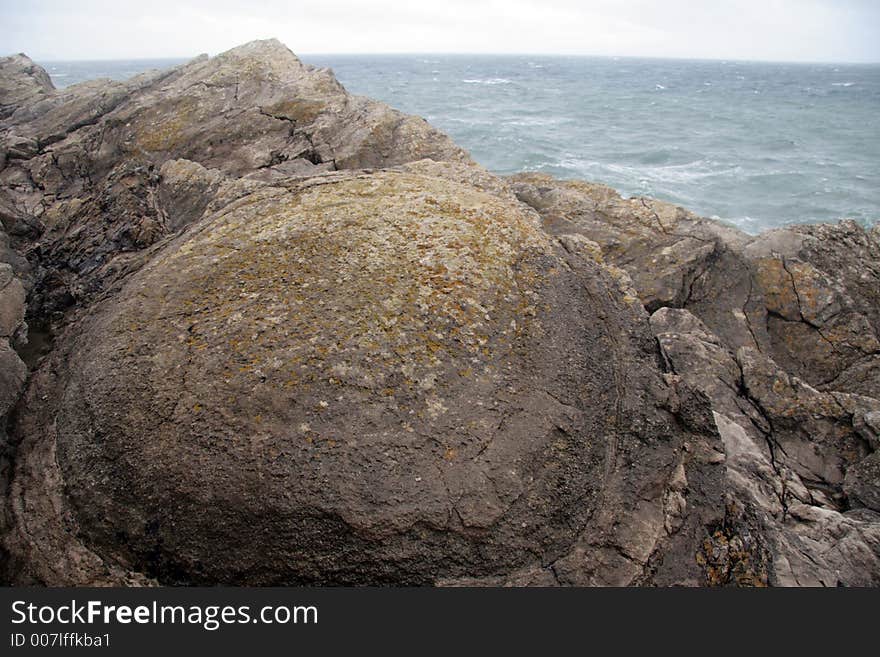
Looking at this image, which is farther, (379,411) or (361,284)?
(361,284)

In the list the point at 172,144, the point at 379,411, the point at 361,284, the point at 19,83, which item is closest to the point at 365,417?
the point at 379,411

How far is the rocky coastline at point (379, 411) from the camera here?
3965mm

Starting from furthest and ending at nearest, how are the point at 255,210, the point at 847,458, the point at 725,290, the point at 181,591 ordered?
the point at 725,290, the point at 847,458, the point at 255,210, the point at 181,591

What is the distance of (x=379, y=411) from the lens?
4238 mm

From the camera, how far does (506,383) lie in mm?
4590

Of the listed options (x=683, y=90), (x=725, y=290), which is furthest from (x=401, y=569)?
(x=683, y=90)

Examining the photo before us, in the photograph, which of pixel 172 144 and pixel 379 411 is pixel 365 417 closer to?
pixel 379 411

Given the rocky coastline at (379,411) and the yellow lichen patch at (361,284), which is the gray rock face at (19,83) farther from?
the yellow lichen patch at (361,284)

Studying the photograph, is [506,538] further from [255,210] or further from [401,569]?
[255,210]

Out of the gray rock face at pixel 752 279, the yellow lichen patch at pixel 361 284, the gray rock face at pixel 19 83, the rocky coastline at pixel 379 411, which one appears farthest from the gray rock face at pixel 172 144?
the gray rock face at pixel 19 83

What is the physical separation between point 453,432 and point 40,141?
1070 cm

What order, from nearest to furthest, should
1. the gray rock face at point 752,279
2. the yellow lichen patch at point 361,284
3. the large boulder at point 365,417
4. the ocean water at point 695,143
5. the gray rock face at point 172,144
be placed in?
the large boulder at point 365,417, the yellow lichen patch at point 361,284, the gray rock face at point 172,144, the gray rock face at point 752,279, the ocean water at point 695,143

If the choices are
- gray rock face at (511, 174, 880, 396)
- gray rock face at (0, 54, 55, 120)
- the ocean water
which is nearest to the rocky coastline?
gray rock face at (511, 174, 880, 396)

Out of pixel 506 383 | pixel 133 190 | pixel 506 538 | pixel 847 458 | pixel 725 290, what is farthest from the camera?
pixel 725 290
